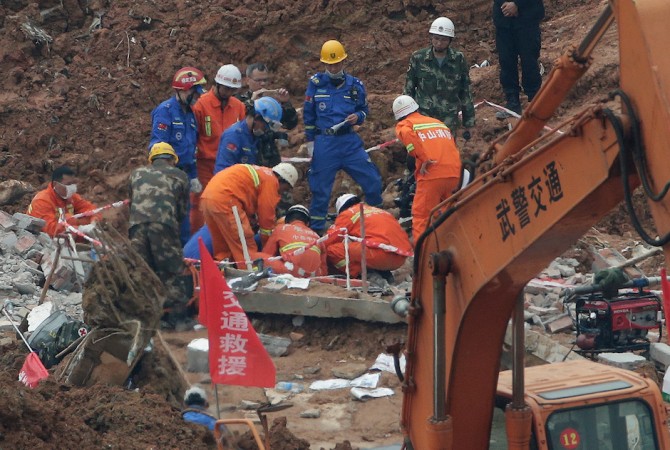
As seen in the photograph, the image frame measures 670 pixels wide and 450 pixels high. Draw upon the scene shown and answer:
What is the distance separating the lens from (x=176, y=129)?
589 inches

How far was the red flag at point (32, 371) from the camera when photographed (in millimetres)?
10073

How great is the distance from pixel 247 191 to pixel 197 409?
438 centimetres

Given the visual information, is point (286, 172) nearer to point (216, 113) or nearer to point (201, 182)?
point (216, 113)

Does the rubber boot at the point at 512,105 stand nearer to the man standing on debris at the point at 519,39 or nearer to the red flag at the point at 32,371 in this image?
the man standing on debris at the point at 519,39

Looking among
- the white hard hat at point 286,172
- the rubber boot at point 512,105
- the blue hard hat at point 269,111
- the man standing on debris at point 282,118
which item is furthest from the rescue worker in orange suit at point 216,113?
the rubber boot at point 512,105

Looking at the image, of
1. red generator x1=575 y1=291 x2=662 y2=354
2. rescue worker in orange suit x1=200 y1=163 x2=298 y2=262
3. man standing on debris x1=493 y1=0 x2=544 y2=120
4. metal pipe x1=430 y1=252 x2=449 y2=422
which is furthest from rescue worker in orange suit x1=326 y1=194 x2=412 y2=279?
metal pipe x1=430 y1=252 x2=449 y2=422

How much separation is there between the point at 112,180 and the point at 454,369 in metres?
12.5

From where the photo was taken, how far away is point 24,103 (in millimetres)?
20234

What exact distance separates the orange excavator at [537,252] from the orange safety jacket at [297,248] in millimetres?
5945

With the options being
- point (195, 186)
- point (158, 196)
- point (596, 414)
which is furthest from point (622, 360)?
point (195, 186)

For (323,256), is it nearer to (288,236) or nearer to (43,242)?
(288,236)

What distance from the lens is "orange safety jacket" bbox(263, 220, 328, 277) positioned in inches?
534

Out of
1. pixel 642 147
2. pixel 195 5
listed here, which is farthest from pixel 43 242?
pixel 642 147

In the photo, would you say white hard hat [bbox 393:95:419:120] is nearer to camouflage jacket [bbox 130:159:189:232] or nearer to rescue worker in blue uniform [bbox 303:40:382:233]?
rescue worker in blue uniform [bbox 303:40:382:233]
